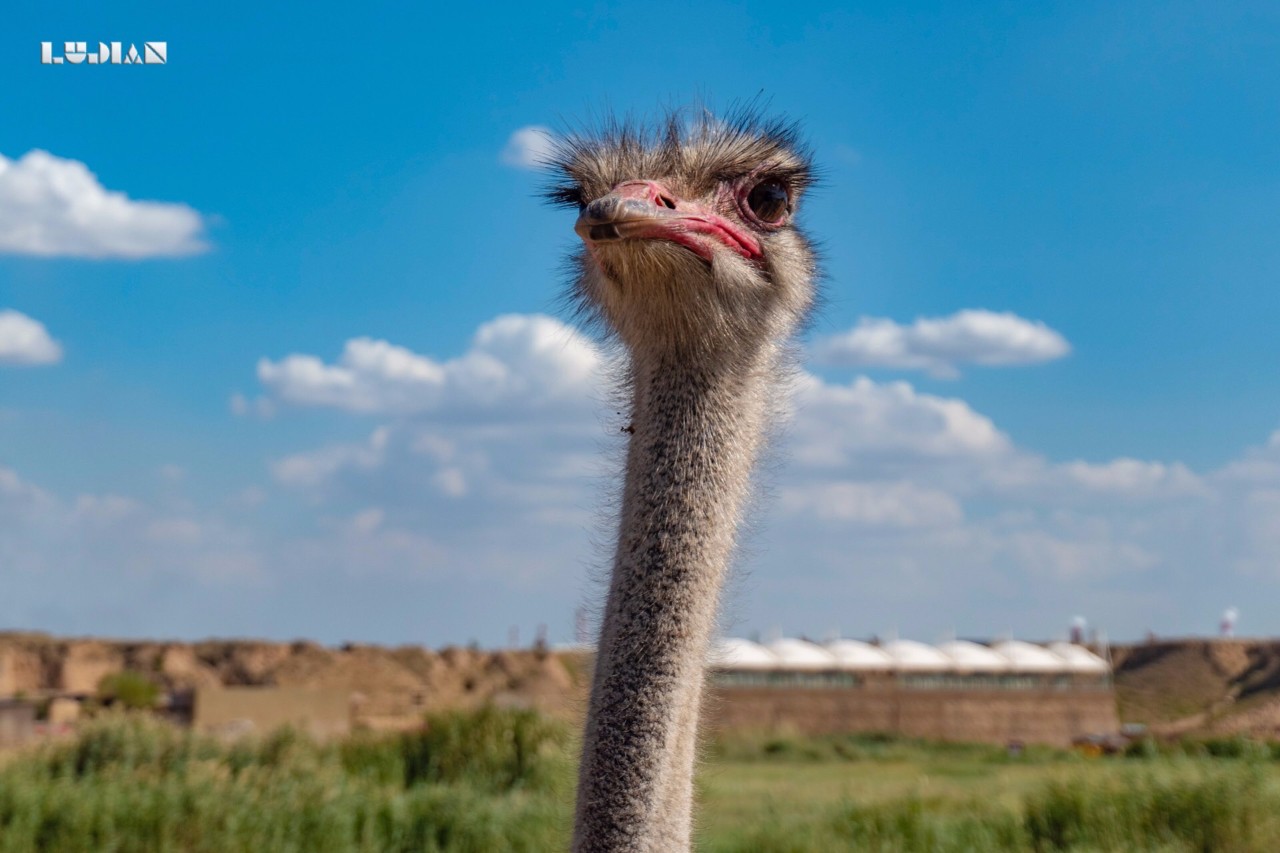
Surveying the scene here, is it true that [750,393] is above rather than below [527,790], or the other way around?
above

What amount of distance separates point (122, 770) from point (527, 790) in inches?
150

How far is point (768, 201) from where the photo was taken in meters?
2.86

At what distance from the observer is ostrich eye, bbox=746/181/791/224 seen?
2.83m

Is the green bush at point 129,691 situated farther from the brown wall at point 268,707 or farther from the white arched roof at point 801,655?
the white arched roof at point 801,655

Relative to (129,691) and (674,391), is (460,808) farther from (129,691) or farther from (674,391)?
(129,691)

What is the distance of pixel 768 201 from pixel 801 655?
112 feet

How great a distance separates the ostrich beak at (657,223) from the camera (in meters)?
2.38

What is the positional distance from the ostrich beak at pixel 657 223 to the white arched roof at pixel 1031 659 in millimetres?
34011

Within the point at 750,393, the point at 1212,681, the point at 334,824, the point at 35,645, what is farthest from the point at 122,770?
the point at 35,645

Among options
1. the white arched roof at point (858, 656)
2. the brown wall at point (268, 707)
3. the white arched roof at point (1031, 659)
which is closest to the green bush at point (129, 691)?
the brown wall at point (268, 707)

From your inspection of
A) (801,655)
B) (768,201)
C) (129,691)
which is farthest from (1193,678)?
(768,201)

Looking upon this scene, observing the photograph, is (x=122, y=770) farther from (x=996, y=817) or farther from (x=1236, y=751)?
(x=1236, y=751)

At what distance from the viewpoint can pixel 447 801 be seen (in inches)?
401

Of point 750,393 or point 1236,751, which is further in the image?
point 1236,751
